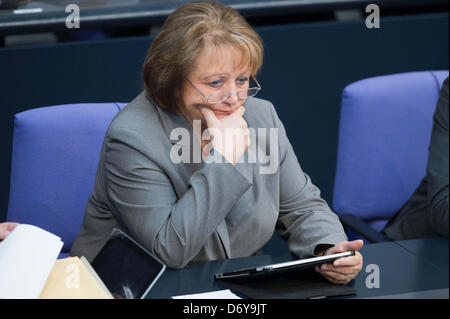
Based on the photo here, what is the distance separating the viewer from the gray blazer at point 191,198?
1.35m

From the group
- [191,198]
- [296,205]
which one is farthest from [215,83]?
[296,205]

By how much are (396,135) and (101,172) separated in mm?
974

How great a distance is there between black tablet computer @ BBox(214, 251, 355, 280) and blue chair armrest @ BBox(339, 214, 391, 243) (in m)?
0.55

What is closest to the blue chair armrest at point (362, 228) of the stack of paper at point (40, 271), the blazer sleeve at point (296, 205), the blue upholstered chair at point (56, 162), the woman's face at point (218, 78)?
the blazer sleeve at point (296, 205)

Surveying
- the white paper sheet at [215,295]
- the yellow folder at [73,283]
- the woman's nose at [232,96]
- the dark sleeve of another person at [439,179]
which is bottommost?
the white paper sheet at [215,295]

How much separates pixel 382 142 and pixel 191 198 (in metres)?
0.86

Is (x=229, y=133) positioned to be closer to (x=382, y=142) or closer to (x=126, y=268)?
(x=126, y=268)

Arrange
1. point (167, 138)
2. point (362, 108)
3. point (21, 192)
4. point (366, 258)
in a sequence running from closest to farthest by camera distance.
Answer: point (366, 258) < point (167, 138) < point (21, 192) < point (362, 108)

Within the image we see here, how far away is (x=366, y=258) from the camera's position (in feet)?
4.40

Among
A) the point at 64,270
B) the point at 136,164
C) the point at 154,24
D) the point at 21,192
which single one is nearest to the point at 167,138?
the point at 136,164

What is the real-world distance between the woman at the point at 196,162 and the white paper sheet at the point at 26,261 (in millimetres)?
223

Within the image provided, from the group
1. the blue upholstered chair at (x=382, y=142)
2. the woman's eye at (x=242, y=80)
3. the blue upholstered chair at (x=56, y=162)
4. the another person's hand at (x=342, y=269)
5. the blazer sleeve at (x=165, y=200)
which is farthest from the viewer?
the blue upholstered chair at (x=382, y=142)

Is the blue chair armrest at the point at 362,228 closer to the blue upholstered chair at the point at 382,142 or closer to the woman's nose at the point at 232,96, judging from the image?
the blue upholstered chair at the point at 382,142
